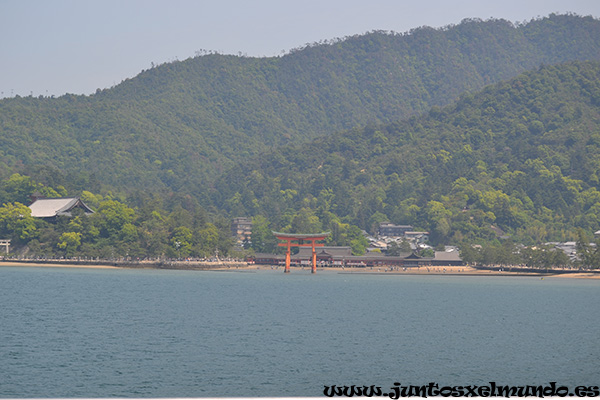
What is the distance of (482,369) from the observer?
3072 centimetres

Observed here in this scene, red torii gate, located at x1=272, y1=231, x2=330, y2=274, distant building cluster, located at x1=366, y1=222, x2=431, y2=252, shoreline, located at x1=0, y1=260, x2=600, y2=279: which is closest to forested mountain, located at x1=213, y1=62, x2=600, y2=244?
distant building cluster, located at x1=366, y1=222, x2=431, y2=252

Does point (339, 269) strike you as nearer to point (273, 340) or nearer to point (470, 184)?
point (470, 184)

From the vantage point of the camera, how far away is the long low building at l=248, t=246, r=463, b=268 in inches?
4614

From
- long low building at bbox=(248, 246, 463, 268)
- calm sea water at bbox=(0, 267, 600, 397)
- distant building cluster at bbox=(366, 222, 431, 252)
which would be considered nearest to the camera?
calm sea water at bbox=(0, 267, 600, 397)

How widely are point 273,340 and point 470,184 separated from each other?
417 ft

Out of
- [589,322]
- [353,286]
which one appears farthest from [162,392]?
[353,286]

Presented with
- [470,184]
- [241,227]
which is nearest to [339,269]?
[241,227]

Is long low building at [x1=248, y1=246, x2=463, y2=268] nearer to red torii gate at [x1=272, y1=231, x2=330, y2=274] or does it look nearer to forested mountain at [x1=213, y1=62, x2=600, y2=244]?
forested mountain at [x1=213, y1=62, x2=600, y2=244]

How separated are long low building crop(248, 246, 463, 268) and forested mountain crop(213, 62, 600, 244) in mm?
10953

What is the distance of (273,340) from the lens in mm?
37125

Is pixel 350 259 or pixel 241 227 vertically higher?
pixel 241 227

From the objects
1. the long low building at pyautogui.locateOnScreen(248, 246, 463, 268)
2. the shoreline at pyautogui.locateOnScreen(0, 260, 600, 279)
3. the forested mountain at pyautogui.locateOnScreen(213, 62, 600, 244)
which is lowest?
the shoreline at pyautogui.locateOnScreen(0, 260, 600, 279)

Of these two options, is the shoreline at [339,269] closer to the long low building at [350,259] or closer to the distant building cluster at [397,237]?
the long low building at [350,259]

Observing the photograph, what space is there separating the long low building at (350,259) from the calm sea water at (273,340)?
164 ft
